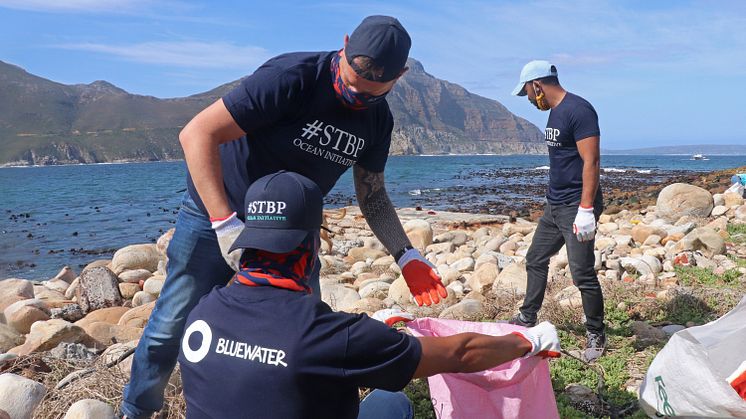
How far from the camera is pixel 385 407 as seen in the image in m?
2.66

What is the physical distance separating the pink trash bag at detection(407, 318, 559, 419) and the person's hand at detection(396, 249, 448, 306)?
46 cm

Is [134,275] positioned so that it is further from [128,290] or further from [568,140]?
[568,140]

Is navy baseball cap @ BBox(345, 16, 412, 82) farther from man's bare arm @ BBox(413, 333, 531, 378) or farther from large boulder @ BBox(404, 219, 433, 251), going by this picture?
large boulder @ BBox(404, 219, 433, 251)

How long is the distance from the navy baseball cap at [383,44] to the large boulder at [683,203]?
39.5ft

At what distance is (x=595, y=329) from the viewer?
183 inches

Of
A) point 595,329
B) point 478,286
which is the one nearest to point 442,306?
point 478,286

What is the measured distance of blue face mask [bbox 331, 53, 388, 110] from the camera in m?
2.76

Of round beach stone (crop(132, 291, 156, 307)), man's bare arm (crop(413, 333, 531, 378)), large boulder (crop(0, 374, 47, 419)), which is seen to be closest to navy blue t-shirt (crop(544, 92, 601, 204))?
man's bare arm (crop(413, 333, 531, 378))

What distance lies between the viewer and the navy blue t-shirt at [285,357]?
1.91 metres

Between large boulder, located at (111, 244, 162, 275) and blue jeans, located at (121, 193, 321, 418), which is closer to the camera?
blue jeans, located at (121, 193, 321, 418)

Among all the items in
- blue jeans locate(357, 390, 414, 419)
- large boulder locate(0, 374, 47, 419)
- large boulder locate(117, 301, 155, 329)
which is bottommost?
large boulder locate(117, 301, 155, 329)

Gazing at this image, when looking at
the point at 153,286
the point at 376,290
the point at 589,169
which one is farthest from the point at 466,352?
the point at 153,286

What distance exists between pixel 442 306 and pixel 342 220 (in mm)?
Answer: 10126

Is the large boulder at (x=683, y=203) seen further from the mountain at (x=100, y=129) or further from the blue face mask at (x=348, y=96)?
the mountain at (x=100, y=129)
